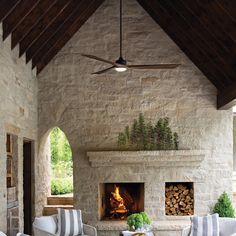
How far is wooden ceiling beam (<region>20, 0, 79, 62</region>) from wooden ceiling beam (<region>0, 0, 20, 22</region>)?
1.16 m

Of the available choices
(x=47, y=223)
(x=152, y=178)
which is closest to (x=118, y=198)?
(x=152, y=178)

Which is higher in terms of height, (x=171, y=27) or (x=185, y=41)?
(x=171, y=27)

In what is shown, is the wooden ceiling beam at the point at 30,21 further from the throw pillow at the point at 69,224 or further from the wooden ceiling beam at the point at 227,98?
the wooden ceiling beam at the point at 227,98

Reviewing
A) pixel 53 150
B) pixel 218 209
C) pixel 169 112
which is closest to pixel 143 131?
pixel 169 112

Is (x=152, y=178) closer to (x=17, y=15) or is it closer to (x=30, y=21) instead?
(x=30, y=21)

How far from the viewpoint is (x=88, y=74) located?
9.03 metres

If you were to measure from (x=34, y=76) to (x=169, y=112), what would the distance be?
257 centimetres

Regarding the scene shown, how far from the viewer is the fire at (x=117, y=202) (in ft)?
29.8

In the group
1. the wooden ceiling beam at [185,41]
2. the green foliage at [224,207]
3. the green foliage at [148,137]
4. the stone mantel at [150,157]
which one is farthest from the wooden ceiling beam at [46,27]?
the green foliage at [224,207]

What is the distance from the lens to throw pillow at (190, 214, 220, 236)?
21.2 feet

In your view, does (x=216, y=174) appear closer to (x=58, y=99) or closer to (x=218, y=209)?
(x=218, y=209)

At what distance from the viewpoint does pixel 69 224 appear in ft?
23.1

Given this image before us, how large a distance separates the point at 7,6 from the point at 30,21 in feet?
3.11

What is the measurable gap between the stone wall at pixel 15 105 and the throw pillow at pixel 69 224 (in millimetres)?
786
